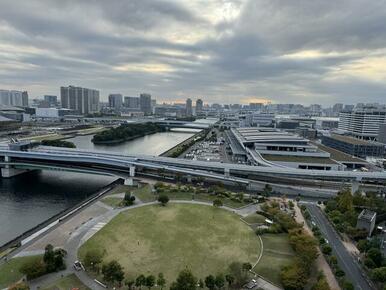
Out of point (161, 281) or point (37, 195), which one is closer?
point (161, 281)

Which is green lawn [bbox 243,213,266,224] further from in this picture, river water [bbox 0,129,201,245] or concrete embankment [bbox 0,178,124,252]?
river water [bbox 0,129,201,245]

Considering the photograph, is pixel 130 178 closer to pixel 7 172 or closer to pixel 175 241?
pixel 175 241

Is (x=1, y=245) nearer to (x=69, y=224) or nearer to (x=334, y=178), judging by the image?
(x=69, y=224)

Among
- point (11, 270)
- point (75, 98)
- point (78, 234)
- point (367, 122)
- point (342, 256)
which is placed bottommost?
point (11, 270)

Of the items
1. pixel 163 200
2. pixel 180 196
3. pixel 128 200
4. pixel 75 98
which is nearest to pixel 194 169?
pixel 180 196

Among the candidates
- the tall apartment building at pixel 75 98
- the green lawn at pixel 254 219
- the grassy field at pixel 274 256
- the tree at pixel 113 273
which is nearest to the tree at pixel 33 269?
the tree at pixel 113 273

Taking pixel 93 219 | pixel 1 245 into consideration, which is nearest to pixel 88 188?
pixel 93 219

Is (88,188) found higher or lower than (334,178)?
lower

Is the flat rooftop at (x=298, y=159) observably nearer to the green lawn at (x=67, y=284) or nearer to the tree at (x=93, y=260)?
the tree at (x=93, y=260)
